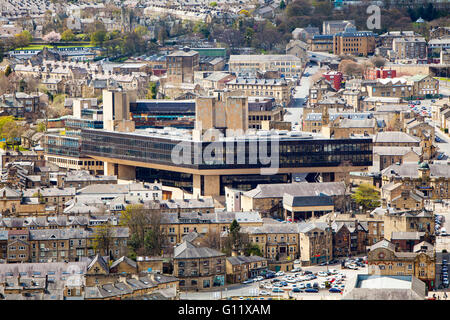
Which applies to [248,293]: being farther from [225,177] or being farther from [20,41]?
[20,41]

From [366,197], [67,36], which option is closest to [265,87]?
[366,197]

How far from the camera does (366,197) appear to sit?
5169cm

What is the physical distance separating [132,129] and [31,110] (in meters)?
25.5

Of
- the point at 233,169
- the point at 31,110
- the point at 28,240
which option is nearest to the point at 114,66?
the point at 31,110

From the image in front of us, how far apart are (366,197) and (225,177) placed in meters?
8.35

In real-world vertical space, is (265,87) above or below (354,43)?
below

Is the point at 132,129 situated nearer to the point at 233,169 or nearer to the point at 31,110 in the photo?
the point at 233,169

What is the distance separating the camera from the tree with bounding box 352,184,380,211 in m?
50.9

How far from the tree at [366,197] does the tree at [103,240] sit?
46.8 feet

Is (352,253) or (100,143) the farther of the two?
(100,143)

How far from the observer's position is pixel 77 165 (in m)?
66.1

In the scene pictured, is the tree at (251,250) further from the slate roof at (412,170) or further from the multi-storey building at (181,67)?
the multi-storey building at (181,67)

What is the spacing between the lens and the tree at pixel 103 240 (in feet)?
Result: 132

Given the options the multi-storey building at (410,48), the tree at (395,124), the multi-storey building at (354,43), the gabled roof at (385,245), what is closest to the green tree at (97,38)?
the multi-storey building at (354,43)
